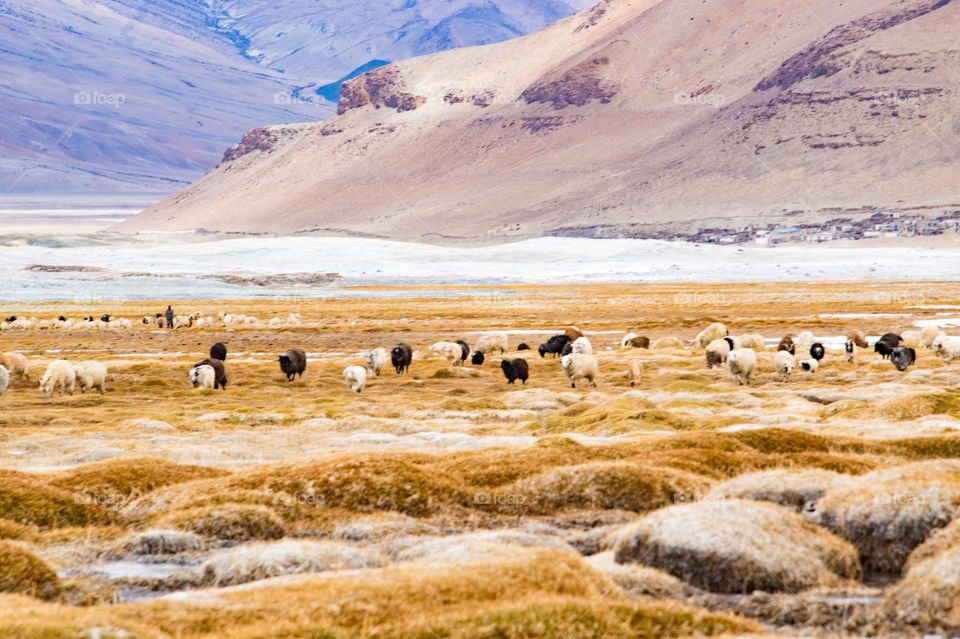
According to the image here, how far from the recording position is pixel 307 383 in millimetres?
42781

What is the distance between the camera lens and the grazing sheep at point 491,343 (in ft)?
173

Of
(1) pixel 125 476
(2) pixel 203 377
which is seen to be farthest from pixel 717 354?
(1) pixel 125 476

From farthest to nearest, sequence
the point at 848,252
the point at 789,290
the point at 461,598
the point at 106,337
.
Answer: the point at 848,252 → the point at 789,290 → the point at 106,337 → the point at 461,598

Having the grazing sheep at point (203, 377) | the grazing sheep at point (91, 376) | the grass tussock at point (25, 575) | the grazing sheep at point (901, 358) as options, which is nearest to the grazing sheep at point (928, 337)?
the grazing sheep at point (901, 358)

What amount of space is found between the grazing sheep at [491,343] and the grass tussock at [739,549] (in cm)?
3961

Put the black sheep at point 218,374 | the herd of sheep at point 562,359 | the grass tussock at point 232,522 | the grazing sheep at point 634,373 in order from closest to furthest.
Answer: the grass tussock at point 232,522 < the herd of sheep at point 562,359 < the grazing sheep at point 634,373 < the black sheep at point 218,374

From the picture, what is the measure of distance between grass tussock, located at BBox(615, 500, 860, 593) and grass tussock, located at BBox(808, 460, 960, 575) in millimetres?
400

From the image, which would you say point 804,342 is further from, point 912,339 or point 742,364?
point 742,364

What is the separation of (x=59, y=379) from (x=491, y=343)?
830 inches

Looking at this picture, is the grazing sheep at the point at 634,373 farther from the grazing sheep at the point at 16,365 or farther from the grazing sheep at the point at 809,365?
the grazing sheep at the point at 16,365

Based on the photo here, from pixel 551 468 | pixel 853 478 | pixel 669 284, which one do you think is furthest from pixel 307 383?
pixel 669 284

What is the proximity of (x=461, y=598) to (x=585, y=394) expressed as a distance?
86.6 ft

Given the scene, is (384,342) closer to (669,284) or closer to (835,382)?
(835,382)

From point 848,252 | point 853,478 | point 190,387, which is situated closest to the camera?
point 853,478
